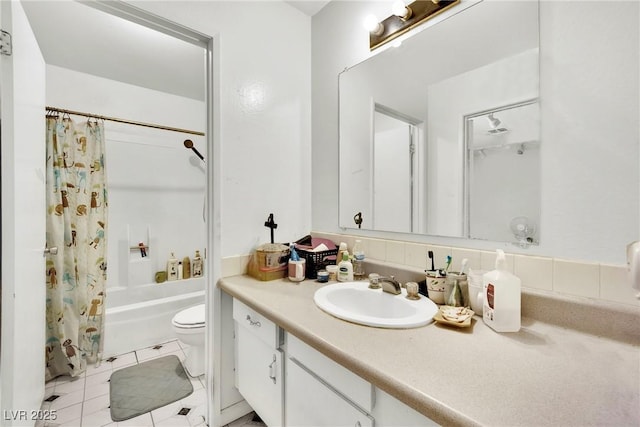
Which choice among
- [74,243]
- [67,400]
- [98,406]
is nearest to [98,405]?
[98,406]

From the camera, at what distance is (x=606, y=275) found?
2.53 feet

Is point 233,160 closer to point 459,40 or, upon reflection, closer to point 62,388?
point 459,40

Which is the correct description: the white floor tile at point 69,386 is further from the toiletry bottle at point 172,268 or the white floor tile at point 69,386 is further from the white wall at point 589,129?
the white wall at point 589,129

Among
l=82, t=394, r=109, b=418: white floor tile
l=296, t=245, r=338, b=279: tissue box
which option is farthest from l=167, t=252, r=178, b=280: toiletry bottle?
l=296, t=245, r=338, b=279: tissue box

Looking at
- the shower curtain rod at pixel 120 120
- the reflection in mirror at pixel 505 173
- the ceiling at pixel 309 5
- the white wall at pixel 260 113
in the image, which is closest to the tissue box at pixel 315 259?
the white wall at pixel 260 113

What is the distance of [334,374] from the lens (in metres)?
0.77

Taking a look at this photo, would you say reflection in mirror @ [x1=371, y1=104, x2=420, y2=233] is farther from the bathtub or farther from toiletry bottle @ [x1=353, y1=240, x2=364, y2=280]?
the bathtub

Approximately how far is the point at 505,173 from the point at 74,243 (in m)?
2.66

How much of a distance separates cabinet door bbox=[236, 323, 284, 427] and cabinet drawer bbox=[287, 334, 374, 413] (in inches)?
5.5

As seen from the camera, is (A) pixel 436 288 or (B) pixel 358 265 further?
(B) pixel 358 265

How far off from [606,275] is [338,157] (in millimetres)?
1192

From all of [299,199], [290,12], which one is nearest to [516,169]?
[299,199]

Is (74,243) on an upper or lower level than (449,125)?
lower

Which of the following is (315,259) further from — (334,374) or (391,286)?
(334,374)
